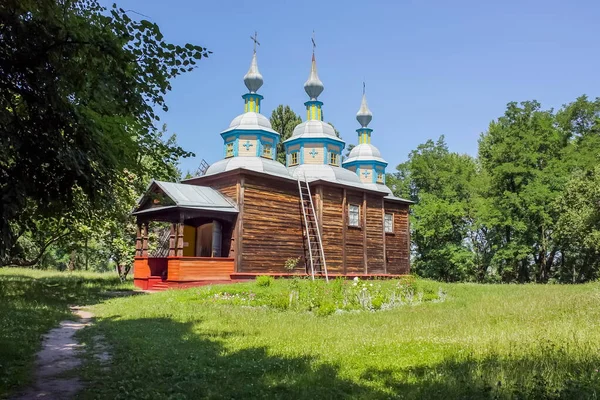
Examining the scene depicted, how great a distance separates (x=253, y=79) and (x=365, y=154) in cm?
1125

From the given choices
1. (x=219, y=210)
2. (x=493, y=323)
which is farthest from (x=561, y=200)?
(x=493, y=323)

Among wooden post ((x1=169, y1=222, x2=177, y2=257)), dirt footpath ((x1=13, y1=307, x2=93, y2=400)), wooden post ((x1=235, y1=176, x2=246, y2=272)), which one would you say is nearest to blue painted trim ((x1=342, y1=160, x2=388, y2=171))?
wooden post ((x1=235, y1=176, x2=246, y2=272))

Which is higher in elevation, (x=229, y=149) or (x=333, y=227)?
(x=229, y=149)

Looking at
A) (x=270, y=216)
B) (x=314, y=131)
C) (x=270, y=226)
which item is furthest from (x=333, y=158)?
(x=270, y=226)

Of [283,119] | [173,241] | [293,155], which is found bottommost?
[173,241]

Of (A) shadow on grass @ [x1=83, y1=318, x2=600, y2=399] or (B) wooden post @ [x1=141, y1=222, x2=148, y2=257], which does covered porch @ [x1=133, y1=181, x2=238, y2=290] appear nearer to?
(B) wooden post @ [x1=141, y1=222, x2=148, y2=257]

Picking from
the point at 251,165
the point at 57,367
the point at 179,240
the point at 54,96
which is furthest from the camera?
the point at 251,165

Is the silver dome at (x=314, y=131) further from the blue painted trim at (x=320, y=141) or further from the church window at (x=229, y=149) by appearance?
the church window at (x=229, y=149)

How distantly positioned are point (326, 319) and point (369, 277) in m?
15.4

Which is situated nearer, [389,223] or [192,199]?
[192,199]

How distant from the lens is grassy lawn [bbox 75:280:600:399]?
5.25 m

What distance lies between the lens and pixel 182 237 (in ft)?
62.2

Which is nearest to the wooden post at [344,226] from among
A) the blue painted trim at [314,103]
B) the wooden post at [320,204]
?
the wooden post at [320,204]

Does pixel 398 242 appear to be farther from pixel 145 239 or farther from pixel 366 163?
pixel 145 239
